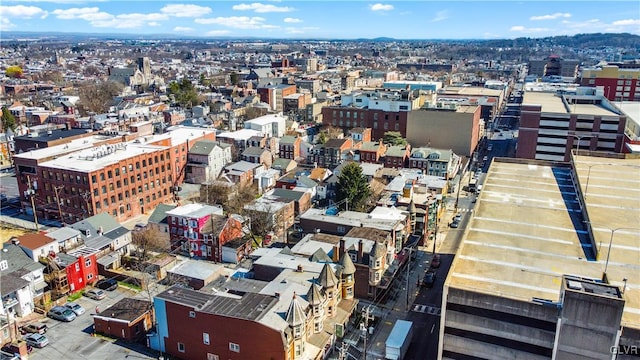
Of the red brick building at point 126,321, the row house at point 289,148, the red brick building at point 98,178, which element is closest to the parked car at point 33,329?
the red brick building at point 126,321

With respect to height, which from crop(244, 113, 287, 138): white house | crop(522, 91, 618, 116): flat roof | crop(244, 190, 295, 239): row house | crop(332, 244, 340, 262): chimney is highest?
crop(522, 91, 618, 116): flat roof

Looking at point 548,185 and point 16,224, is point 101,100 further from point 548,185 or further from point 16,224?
point 548,185

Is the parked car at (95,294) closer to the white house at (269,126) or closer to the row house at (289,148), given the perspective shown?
the row house at (289,148)

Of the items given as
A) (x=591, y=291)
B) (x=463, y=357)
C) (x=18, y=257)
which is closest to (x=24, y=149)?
(x=18, y=257)

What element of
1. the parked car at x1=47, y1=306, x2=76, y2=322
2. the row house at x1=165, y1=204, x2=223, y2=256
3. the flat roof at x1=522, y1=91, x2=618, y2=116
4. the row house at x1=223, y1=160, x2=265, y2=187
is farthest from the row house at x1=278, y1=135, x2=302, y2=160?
the parked car at x1=47, y1=306, x2=76, y2=322

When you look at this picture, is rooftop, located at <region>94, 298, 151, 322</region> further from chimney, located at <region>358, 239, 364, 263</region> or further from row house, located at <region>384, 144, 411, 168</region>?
row house, located at <region>384, 144, 411, 168</region>

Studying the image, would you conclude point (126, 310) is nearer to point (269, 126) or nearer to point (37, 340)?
point (37, 340)
